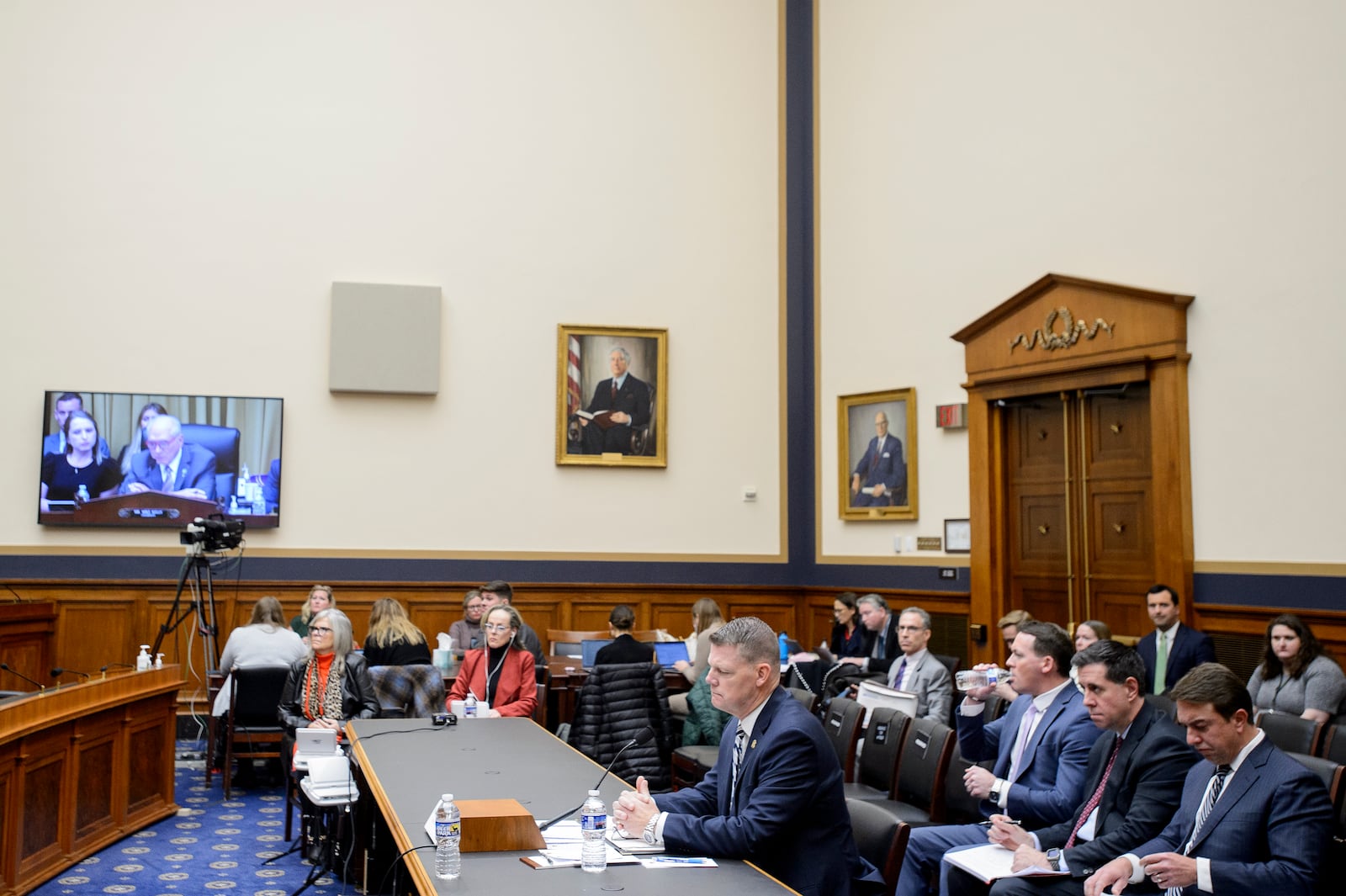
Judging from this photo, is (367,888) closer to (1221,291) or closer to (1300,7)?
(1221,291)

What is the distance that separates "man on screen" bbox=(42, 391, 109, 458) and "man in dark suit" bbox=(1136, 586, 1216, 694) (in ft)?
29.0

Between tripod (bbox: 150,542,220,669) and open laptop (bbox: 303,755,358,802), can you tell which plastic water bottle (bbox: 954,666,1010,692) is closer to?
open laptop (bbox: 303,755,358,802)

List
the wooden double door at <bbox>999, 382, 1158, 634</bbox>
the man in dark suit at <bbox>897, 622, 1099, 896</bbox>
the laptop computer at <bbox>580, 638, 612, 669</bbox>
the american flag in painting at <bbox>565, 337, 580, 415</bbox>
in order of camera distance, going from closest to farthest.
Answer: the man in dark suit at <bbox>897, 622, 1099, 896</bbox>, the laptop computer at <bbox>580, 638, 612, 669</bbox>, the wooden double door at <bbox>999, 382, 1158, 634</bbox>, the american flag in painting at <bbox>565, 337, 580, 415</bbox>

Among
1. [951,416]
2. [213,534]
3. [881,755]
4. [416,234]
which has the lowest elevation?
[881,755]

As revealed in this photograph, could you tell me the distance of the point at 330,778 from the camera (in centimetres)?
562

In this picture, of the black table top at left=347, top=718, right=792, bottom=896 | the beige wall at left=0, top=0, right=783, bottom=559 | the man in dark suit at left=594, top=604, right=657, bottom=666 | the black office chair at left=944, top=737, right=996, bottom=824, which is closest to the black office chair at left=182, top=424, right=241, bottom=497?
the beige wall at left=0, top=0, right=783, bottom=559

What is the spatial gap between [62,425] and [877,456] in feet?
24.3

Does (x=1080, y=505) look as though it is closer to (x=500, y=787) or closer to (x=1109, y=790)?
(x=1109, y=790)

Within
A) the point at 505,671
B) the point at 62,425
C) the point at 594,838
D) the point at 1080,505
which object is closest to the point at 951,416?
the point at 1080,505

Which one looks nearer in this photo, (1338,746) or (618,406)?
(1338,746)

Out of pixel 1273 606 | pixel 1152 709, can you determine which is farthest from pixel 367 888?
pixel 1273 606

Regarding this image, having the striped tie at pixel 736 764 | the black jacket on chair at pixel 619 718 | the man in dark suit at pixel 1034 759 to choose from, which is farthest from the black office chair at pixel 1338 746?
the black jacket on chair at pixel 619 718

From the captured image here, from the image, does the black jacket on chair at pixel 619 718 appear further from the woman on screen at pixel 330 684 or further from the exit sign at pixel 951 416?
the exit sign at pixel 951 416

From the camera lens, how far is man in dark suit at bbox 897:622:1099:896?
4590 millimetres
